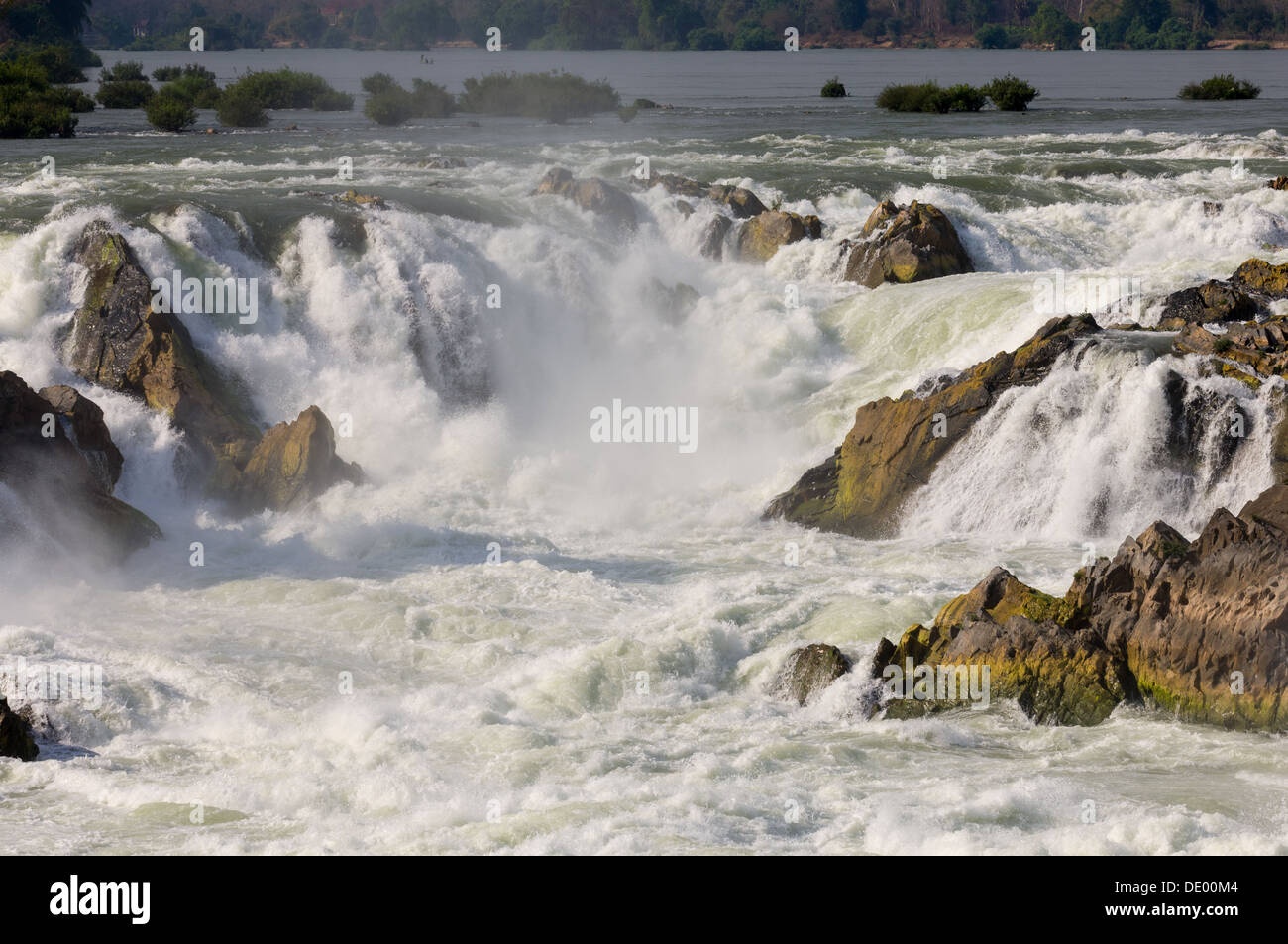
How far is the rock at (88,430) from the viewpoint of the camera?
65.0 ft

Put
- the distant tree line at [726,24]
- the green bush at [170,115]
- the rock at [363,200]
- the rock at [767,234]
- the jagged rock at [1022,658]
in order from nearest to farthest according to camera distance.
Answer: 1. the jagged rock at [1022,658]
2. the rock at [363,200]
3. the rock at [767,234]
4. the green bush at [170,115]
5. the distant tree line at [726,24]

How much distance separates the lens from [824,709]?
13969 mm

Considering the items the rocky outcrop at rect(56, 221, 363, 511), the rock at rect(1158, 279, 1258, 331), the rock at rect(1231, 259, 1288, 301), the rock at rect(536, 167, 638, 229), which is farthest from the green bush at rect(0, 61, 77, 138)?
the rock at rect(1231, 259, 1288, 301)

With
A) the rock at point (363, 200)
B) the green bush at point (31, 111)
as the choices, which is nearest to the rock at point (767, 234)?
the rock at point (363, 200)

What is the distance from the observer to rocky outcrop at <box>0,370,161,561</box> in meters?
18.5

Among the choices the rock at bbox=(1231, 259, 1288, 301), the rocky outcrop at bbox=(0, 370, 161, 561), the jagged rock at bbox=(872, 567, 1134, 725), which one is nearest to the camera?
the jagged rock at bbox=(872, 567, 1134, 725)

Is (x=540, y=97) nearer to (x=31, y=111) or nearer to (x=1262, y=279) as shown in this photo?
(x=31, y=111)

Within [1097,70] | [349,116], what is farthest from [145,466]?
[1097,70]

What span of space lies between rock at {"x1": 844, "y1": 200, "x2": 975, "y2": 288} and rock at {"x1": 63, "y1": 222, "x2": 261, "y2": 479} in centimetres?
1159

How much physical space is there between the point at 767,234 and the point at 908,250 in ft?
10.5

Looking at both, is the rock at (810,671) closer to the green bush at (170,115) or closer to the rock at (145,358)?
the rock at (145,358)

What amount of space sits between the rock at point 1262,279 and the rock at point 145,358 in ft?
47.2

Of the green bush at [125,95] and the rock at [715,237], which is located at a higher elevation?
the green bush at [125,95]

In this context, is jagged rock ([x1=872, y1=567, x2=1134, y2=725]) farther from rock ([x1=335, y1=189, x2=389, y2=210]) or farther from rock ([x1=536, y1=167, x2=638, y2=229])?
rock ([x1=536, y1=167, x2=638, y2=229])
